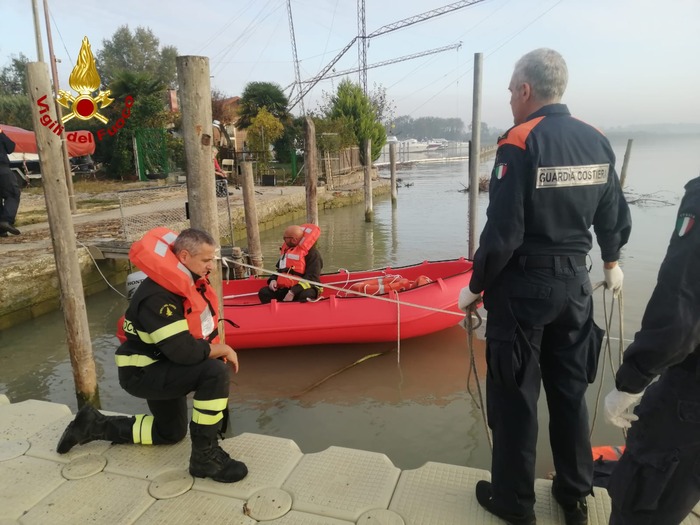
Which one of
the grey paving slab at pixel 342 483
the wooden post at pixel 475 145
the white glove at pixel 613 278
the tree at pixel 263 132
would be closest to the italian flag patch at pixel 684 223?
the white glove at pixel 613 278

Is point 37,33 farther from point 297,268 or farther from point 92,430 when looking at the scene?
point 92,430

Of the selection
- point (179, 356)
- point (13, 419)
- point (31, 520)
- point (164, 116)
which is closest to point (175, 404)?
point (179, 356)

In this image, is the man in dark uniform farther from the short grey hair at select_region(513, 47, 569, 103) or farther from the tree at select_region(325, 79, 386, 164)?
the tree at select_region(325, 79, 386, 164)

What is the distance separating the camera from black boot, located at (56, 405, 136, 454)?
3.08 meters

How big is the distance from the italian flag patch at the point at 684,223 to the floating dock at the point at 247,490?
5.24ft

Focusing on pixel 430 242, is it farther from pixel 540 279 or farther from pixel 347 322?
pixel 540 279

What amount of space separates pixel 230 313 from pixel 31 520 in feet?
11.8

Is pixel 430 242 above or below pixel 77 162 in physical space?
below

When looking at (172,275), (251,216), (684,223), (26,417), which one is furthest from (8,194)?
(684,223)

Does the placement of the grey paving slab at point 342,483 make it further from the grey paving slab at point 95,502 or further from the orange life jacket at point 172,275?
the orange life jacket at point 172,275

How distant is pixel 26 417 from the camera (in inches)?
141

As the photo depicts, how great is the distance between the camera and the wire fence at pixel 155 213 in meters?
9.82

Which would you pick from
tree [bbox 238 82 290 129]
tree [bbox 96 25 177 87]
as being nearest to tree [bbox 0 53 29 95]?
tree [bbox 96 25 177 87]

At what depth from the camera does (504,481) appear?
7.55 ft
